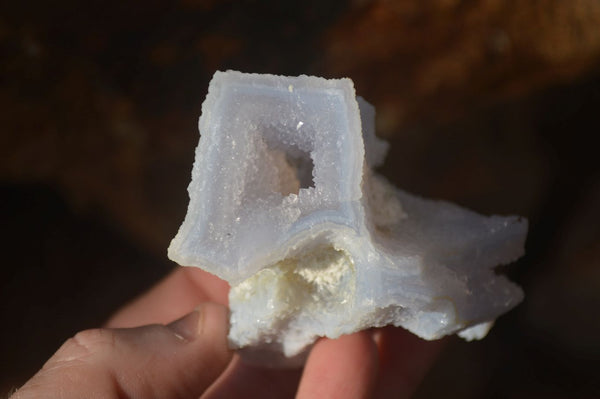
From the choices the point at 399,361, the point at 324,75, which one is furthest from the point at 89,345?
the point at 324,75

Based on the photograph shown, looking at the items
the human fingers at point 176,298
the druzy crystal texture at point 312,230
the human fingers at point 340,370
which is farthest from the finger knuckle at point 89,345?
the human fingers at point 176,298

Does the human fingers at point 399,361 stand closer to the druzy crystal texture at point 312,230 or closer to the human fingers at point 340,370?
the human fingers at point 340,370

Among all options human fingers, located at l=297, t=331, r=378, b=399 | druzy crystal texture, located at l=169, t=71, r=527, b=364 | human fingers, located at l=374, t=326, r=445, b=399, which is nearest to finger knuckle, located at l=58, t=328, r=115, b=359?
druzy crystal texture, located at l=169, t=71, r=527, b=364

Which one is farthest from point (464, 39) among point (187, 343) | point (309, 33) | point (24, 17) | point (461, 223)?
point (24, 17)

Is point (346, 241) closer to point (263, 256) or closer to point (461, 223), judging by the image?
point (263, 256)

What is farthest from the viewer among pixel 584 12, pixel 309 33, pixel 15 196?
pixel 15 196
